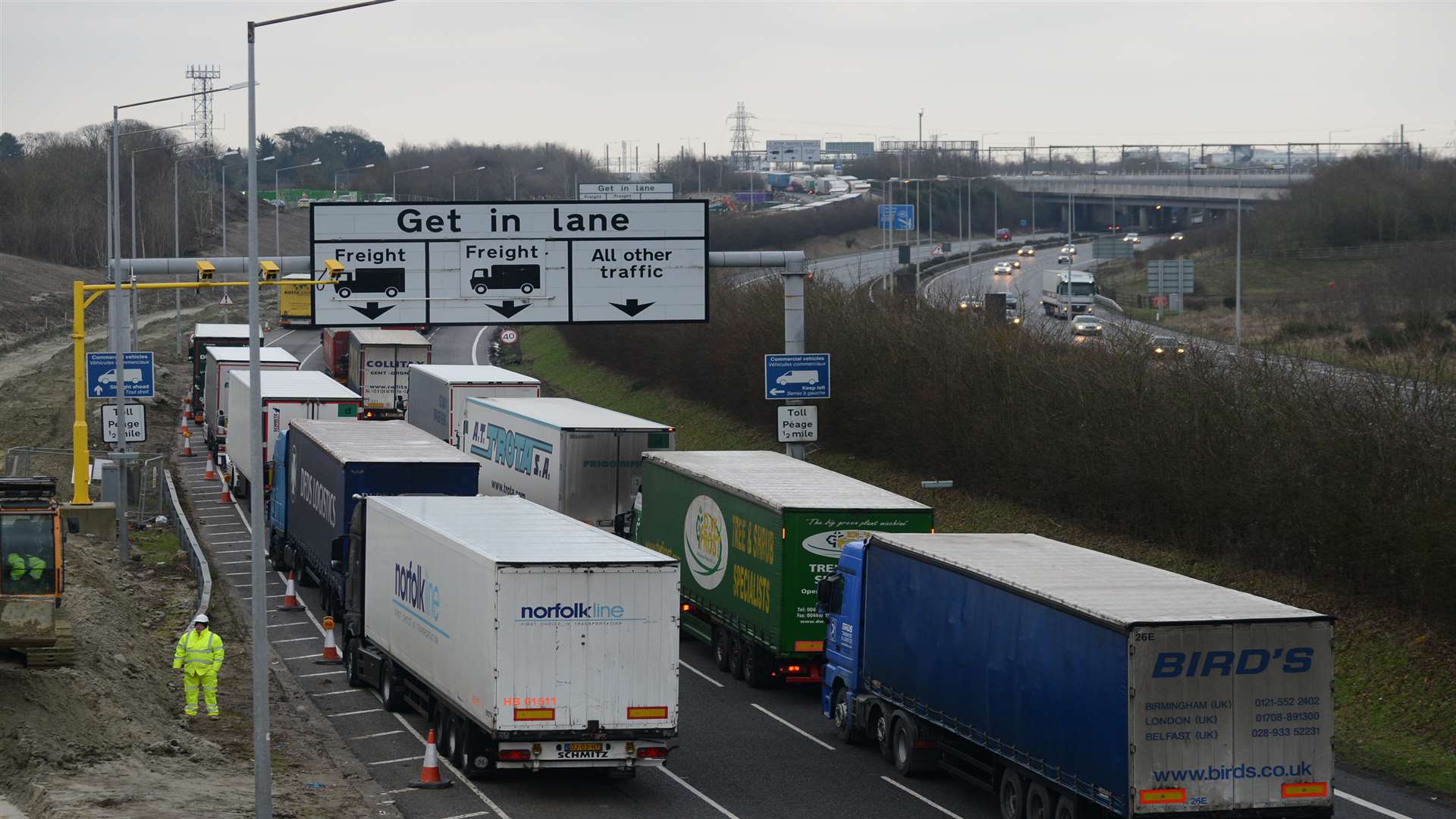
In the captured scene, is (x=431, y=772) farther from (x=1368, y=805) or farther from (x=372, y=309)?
(x=372, y=309)

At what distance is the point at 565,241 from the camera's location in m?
27.4

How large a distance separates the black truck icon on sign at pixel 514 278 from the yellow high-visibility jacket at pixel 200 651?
27.6 ft

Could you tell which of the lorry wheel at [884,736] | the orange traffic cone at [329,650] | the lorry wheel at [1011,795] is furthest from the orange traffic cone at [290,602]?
the lorry wheel at [1011,795]

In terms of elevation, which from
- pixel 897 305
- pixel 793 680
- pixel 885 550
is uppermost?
pixel 897 305

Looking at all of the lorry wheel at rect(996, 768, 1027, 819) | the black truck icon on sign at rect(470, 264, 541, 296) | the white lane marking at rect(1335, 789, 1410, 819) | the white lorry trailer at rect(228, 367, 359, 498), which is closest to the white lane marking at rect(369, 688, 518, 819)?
the lorry wheel at rect(996, 768, 1027, 819)

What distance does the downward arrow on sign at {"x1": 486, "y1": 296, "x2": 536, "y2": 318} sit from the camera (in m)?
27.3

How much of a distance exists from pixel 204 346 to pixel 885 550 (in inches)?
1764

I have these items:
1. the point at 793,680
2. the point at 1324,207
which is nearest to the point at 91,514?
the point at 793,680

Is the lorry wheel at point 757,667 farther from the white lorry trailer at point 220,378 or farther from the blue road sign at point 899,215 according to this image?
the blue road sign at point 899,215

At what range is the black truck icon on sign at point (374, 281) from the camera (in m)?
26.9

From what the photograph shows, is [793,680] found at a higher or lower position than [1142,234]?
lower

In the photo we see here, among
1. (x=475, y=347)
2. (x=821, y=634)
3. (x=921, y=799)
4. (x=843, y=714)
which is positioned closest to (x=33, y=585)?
(x=821, y=634)

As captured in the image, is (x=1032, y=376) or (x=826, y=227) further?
(x=826, y=227)

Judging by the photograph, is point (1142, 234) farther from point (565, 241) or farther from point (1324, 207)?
point (565, 241)
